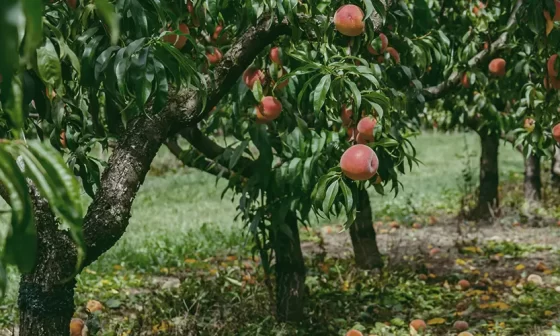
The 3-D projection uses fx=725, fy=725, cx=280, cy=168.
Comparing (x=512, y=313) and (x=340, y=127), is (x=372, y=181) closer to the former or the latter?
(x=340, y=127)

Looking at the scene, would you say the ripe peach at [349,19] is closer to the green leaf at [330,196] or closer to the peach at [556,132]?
the green leaf at [330,196]

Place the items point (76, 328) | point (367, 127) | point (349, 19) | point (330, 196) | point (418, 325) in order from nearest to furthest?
point (330, 196), point (349, 19), point (367, 127), point (76, 328), point (418, 325)

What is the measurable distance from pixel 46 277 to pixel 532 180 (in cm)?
646

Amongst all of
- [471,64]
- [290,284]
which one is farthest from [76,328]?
[471,64]

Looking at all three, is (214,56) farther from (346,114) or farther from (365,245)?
(365,245)

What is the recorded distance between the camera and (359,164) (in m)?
2.21

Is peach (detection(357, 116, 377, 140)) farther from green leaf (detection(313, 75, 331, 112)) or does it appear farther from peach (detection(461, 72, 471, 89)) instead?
peach (detection(461, 72, 471, 89))

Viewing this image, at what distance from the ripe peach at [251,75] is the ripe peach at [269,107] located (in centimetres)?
10

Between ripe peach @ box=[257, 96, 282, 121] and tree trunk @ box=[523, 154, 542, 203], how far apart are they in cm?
554

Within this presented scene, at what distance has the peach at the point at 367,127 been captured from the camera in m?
2.46

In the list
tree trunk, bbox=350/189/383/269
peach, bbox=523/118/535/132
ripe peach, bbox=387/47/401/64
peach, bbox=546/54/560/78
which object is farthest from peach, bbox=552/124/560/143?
tree trunk, bbox=350/189/383/269

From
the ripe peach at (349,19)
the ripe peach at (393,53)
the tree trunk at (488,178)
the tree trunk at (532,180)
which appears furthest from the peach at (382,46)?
the tree trunk at (532,180)

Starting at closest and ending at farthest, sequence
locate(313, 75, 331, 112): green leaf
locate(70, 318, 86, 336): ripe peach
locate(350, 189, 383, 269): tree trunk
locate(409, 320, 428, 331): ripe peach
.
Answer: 1. locate(313, 75, 331, 112): green leaf
2. locate(70, 318, 86, 336): ripe peach
3. locate(409, 320, 428, 331): ripe peach
4. locate(350, 189, 383, 269): tree trunk

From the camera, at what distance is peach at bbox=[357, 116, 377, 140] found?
2.46 metres
